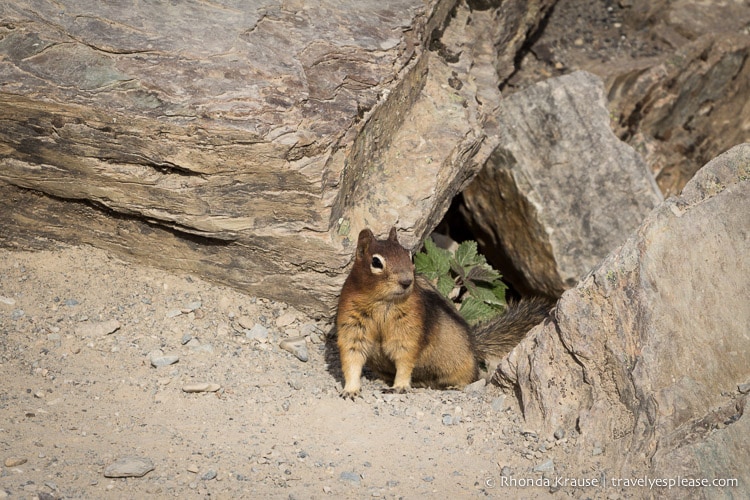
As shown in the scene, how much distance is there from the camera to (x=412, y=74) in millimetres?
Result: 7168

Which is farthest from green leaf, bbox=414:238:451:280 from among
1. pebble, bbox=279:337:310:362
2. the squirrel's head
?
the squirrel's head

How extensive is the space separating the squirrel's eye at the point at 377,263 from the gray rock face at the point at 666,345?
1.23 meters

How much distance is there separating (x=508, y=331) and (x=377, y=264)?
6.00 feet

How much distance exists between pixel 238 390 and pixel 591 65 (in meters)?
6.59

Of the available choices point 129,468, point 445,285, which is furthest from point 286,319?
point 129,468

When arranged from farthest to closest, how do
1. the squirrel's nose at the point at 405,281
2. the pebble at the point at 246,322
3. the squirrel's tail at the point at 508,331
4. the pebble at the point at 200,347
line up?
the squirrel's tail at the point at 508,331
the pebble at the point at 246,322
the pebble at the point at 200,347
the squirrel's nose at the point at 405,281

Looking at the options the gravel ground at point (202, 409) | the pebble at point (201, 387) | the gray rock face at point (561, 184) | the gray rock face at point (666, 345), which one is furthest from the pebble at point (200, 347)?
the gray rock face at point (561, 184)

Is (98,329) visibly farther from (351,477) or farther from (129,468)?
(351,477)

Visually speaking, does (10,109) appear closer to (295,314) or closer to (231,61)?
(231,61)

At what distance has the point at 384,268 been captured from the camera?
5727mm

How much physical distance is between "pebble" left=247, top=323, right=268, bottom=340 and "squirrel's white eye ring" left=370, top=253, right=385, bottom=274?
1320 mm

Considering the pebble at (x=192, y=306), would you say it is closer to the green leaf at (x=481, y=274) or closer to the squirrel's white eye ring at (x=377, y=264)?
the squirrel's white eye ring at (x=377, y=264)

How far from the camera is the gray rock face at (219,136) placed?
5.90m

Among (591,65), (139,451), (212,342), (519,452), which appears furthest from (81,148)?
(591,65)
